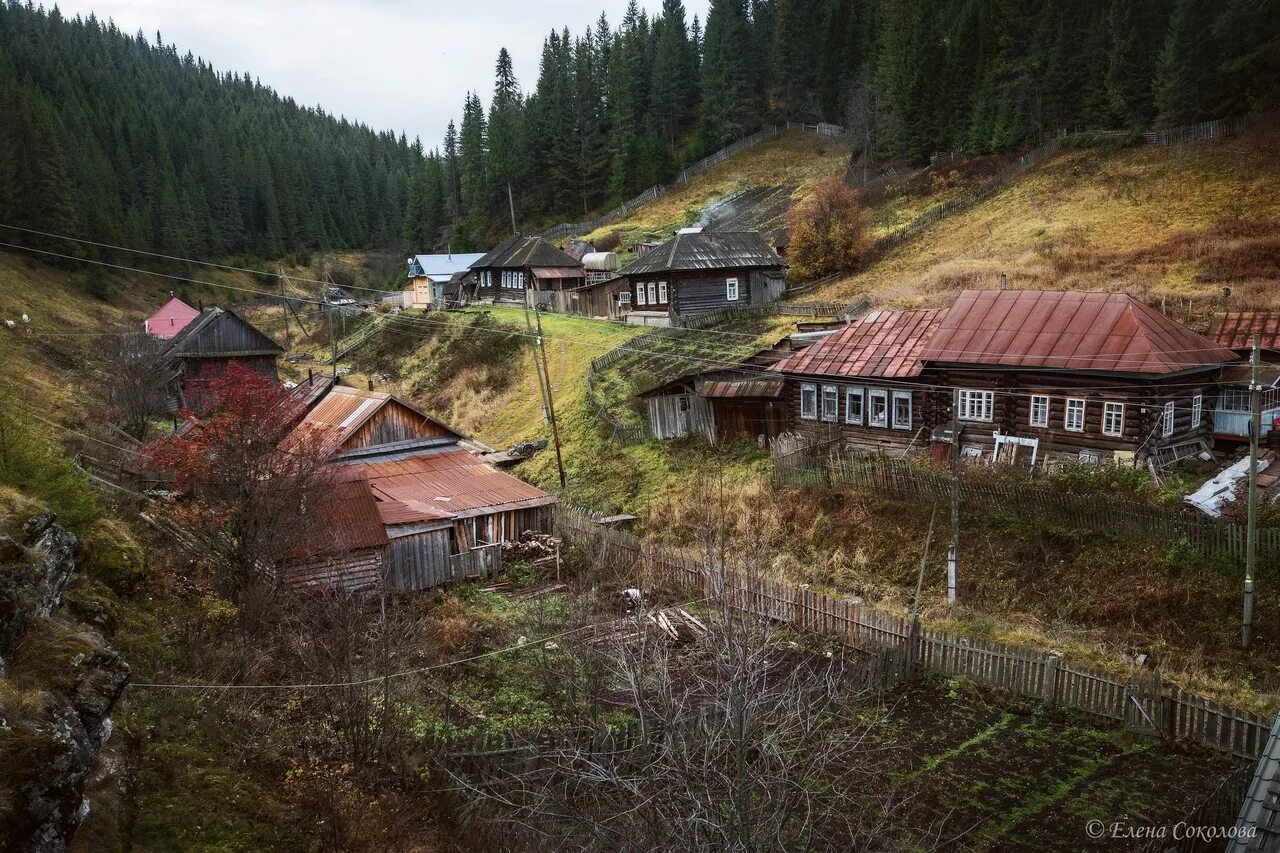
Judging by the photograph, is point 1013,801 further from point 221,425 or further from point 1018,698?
point 221,425

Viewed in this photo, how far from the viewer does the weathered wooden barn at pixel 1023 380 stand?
79.1ft

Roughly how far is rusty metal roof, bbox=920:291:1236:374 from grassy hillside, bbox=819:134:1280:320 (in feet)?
27.2

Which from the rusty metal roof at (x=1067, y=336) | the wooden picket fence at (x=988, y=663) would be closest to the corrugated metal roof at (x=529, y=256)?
the rusty metal roof at (x=1067, y=336)

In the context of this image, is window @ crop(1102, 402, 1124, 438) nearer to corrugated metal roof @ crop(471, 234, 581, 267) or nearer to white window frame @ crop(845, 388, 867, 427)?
white window frame @ crop(845, 388, 867, 427)

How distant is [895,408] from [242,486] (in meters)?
20.3

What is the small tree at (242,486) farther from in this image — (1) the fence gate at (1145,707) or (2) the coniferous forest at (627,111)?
(2) the coniferous forest at (627,111)

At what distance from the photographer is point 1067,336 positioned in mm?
25531

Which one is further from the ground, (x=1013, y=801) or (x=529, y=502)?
(x=529, y=502)

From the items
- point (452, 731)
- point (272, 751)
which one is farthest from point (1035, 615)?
→ point (272, 751)

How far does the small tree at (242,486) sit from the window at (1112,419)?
21.6m

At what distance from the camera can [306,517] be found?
21125 mm

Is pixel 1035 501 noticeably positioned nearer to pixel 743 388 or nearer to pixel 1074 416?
pixel 1074 416

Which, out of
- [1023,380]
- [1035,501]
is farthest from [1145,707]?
[1023,380]

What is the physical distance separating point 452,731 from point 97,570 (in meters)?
7.36
